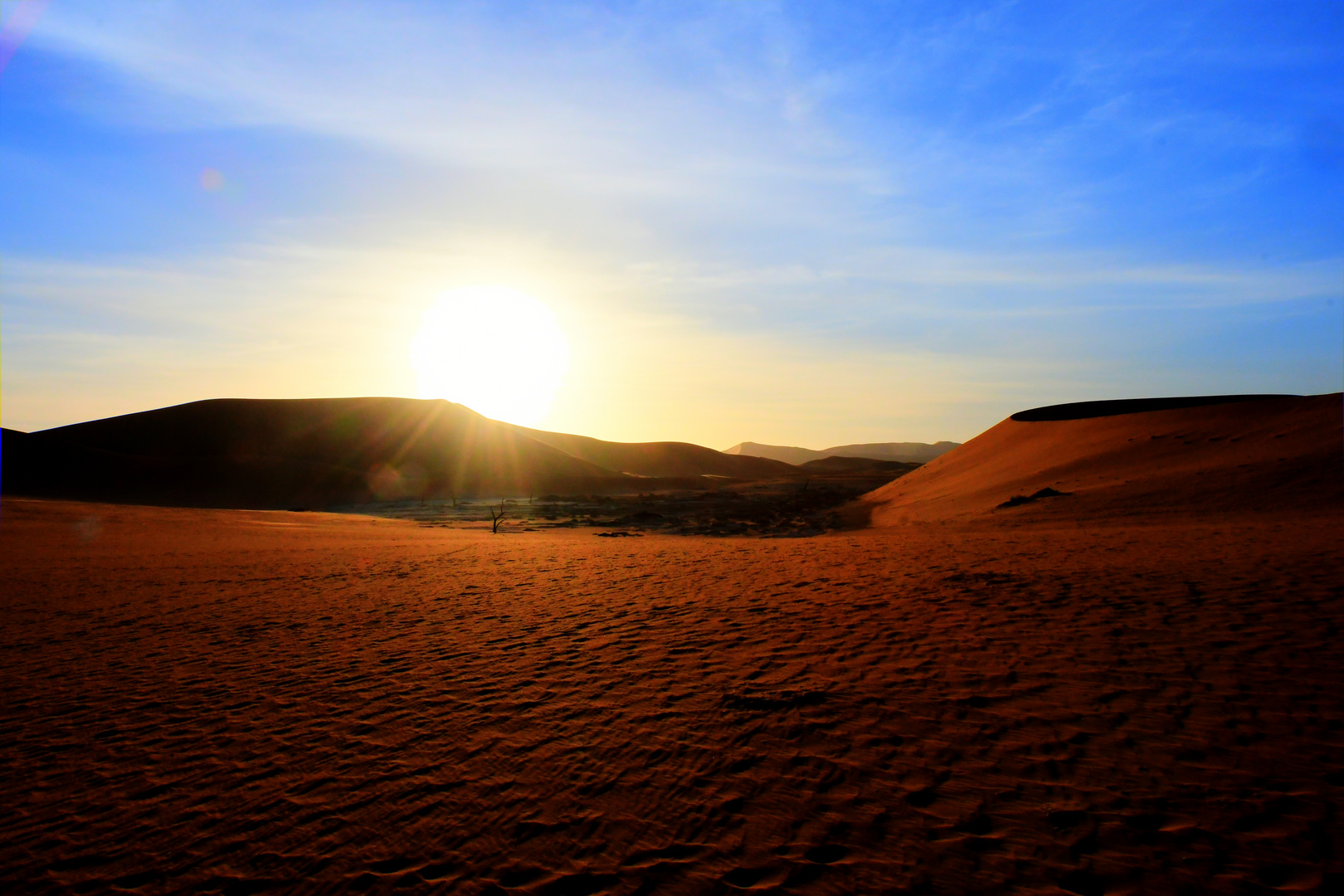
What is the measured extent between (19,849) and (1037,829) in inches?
263

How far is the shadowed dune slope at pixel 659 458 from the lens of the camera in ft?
371

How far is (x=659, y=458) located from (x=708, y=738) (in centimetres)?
11434

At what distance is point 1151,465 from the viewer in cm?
2323

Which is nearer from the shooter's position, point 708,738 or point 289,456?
point 708,738

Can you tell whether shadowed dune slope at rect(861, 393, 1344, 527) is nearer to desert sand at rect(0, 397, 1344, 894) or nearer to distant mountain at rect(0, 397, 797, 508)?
desert sand at rect(0, 397, 1344, 894)

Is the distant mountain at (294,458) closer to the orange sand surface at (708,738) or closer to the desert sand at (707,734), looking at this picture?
the desert sand at (707,734)

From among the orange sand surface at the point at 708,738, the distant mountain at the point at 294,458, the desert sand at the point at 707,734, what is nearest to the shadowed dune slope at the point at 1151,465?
the desert sand at the point at 707,734

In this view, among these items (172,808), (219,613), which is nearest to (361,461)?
(219,613)

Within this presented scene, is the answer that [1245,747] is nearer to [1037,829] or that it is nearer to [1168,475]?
[1037,829]

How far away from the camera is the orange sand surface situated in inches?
162

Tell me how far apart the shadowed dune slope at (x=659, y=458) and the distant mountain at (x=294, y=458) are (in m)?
9.63

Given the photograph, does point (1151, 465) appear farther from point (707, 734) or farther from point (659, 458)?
point (659, 458)

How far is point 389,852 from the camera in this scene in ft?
14.1

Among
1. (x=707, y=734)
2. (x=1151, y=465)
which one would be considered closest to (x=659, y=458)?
(x=1151, y=465)
